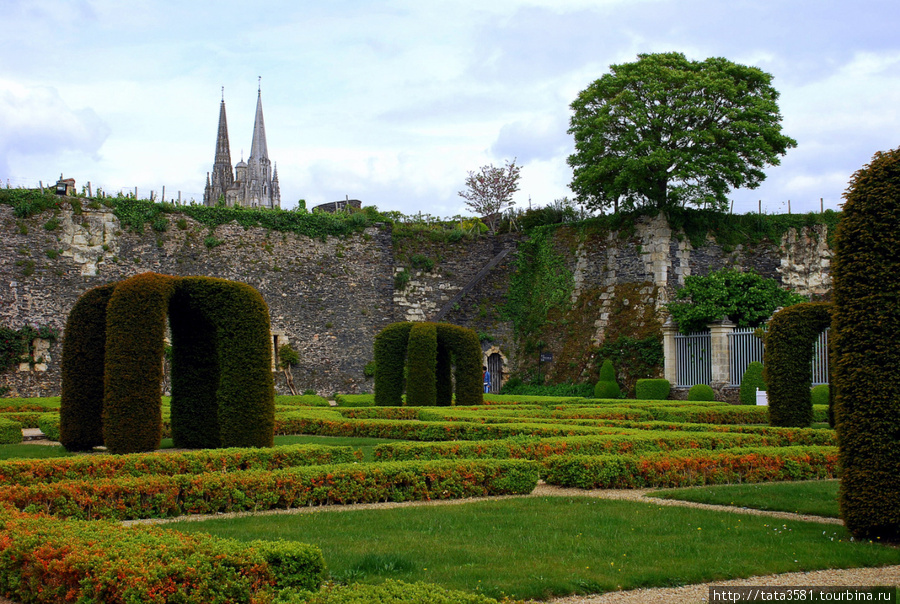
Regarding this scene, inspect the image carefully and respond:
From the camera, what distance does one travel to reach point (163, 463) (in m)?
8.59

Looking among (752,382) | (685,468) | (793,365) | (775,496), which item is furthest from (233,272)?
(775,496)

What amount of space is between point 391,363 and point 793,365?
903 centimetres

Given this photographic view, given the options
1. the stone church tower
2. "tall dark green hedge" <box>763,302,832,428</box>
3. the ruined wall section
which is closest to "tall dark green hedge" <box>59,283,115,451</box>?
"tall dark green hedge" <box>763,302,832,428</box>

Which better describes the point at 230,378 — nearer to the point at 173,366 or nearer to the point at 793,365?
the point at 173,366

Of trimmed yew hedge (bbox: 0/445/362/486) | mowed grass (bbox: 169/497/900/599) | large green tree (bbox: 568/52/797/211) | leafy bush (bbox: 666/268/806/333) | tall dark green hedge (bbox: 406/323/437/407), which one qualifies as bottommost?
mowed grass (bbox: 169/497/900/599)

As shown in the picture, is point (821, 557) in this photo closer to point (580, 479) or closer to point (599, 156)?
point (580, 479)

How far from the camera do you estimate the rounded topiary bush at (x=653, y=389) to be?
80.2 feet

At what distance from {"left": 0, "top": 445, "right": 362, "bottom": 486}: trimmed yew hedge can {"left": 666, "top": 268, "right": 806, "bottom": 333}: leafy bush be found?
17.0 m

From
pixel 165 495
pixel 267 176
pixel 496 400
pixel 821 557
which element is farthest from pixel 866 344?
pixel 267 176

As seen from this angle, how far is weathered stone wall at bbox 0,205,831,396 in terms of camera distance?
23.5m

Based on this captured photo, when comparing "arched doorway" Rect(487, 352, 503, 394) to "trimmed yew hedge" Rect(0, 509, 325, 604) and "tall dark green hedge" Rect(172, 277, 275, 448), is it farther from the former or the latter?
"trimmed yew hedge" Rect(0, 509, 325, 604)

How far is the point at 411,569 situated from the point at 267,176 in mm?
73521

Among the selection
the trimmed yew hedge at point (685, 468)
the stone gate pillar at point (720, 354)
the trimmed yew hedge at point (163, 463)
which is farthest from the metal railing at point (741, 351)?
the trimmed yew hedge at point (163, 463)

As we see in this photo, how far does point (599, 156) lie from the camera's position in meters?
26.6
